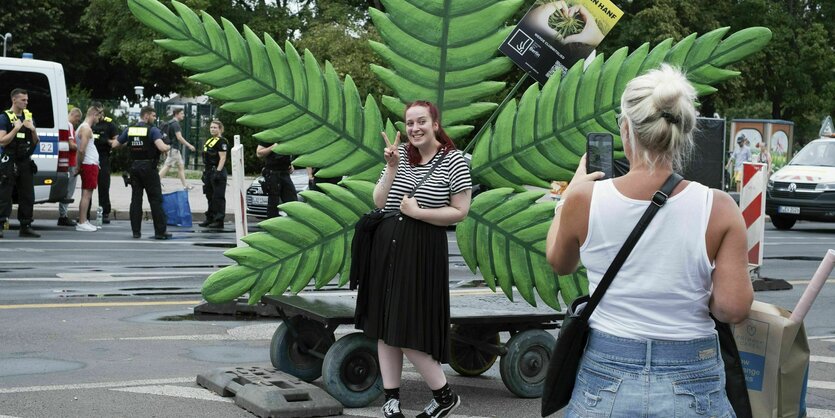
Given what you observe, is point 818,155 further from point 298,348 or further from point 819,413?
point 298,348

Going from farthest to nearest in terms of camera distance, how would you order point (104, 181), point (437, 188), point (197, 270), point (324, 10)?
point (324, 10), point (104, 181), point (197, 270), point (437, 188)

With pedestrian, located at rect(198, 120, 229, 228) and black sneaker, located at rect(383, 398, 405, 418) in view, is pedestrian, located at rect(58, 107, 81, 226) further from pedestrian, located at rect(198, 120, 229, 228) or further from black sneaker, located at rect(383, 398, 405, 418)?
black sneaker, located at rect(383, 398, 405, 418)

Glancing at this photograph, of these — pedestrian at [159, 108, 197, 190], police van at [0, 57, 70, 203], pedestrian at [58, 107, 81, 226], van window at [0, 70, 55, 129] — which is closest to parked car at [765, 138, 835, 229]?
pedestrian at [159, 108, 197, 190]

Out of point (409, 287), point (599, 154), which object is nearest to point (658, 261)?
point (599, 154)

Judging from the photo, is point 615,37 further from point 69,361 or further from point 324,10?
point 69,361

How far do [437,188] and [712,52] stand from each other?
77.1 inches

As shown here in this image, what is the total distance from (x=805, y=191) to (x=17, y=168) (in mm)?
14352

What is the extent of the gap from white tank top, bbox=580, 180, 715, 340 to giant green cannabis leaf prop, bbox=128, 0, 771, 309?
12.3ft

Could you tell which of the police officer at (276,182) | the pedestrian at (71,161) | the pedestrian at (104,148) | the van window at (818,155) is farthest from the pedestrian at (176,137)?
the van window at (818,155)

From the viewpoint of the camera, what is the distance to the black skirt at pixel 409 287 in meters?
6.10

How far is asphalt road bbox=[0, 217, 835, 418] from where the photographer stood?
673 centimetres

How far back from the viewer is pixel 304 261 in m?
7.07

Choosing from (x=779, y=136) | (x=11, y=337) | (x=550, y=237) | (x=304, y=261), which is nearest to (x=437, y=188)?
(x=304, y=261)

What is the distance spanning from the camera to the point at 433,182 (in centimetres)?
614
